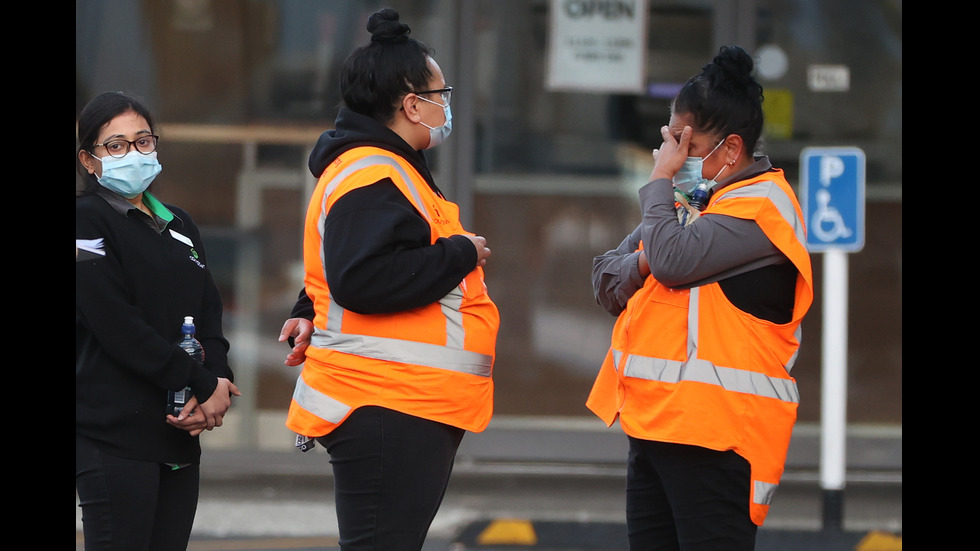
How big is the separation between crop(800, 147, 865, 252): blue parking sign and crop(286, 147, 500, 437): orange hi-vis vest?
2.74m

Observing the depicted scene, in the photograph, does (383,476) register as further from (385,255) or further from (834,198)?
(834,198)

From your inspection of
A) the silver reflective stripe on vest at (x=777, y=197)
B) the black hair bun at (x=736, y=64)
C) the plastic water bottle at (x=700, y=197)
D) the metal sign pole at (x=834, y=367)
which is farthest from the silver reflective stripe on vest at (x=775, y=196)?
the metal sign pole at (x=834, y=367)

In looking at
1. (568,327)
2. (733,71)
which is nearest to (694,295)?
(733,71)

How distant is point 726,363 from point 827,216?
270cm

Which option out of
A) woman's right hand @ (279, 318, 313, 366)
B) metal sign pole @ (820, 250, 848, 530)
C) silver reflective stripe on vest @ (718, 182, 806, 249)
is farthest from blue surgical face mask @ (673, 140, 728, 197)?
metal sign pole @ (820, 250, 848, 530)

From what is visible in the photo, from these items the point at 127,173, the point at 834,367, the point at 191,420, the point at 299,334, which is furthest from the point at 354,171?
the point at 834,367

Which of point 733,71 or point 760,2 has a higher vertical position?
point 760,2

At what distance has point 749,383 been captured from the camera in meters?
2.76

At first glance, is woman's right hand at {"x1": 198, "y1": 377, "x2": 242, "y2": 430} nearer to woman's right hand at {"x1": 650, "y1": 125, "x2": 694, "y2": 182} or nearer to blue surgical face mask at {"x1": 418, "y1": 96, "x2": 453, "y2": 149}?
blue surgical face mask at {"x1": 418, "y1": 96, "x2": 453, "y2": 149}

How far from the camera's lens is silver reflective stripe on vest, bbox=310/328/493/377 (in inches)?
110

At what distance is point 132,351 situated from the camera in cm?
294
